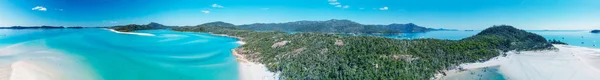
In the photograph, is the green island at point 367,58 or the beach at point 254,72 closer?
the green island at point 367,58

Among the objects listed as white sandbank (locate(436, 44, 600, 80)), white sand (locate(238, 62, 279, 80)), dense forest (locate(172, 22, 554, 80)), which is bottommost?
white sandbank (locate(436, 44, 600, 80))

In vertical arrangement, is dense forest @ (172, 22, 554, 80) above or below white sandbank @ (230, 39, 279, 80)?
above

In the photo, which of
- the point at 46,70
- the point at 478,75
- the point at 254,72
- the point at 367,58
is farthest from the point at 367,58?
the point at 46,70

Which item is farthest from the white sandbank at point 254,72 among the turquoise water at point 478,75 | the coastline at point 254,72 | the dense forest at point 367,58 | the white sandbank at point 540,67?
the turquoise water at point 478,75

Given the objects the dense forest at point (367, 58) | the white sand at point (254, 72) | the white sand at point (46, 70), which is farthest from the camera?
the white sand at point (46, 70)

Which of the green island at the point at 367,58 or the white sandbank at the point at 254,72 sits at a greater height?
the green island at the point at 367,58

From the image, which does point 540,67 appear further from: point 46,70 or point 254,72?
point 46,70

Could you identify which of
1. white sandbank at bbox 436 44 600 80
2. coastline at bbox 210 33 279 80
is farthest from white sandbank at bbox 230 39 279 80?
white sandbank at bbox 436 44 600 80

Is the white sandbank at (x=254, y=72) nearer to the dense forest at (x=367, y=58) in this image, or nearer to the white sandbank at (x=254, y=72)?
the white sandbank at (x=254, y=72)

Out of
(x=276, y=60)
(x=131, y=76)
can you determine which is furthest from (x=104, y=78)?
(x=276, y=60)

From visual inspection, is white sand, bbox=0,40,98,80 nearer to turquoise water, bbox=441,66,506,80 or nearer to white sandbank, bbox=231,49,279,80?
white sandbank, bbox=231,49,279,80

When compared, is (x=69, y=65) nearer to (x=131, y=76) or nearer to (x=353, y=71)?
(x=131, y=76)

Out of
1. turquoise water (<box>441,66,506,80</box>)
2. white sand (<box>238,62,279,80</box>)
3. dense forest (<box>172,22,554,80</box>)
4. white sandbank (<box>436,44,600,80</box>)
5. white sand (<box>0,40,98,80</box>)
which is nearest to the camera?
dense forest (<box>172,22,554,80</box>)
